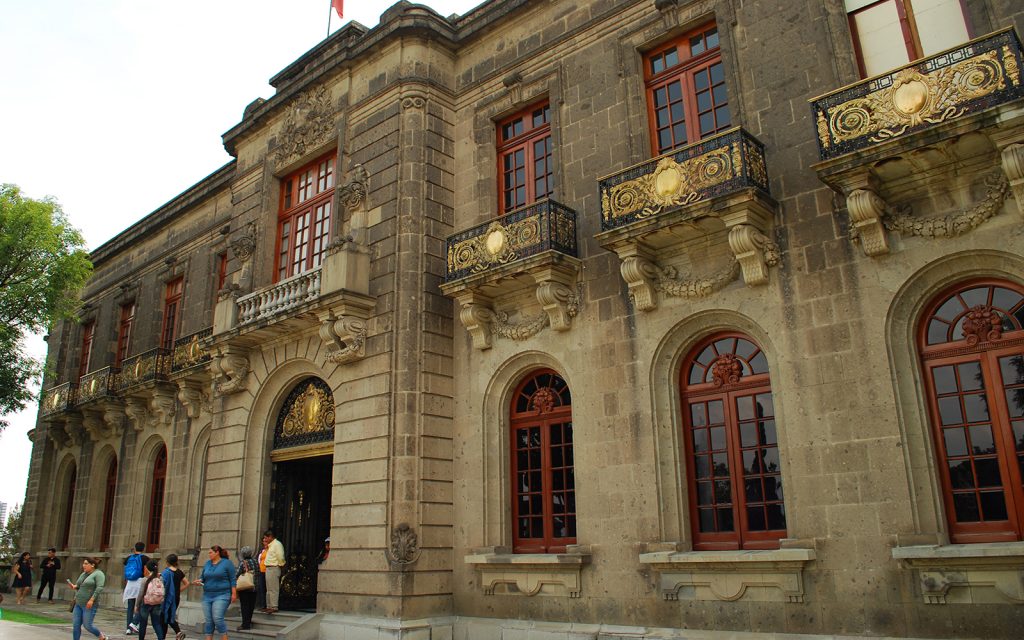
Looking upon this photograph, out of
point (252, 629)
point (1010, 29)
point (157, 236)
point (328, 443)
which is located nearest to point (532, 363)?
point (328, 443)

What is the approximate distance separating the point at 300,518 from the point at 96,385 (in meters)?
11.0

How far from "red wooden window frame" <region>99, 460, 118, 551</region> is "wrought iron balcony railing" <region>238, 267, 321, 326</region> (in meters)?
9.91

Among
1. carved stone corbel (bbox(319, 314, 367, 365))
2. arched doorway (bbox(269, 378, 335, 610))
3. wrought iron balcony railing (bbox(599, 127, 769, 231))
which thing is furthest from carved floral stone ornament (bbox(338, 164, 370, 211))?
wrought iron balcony railing (bbox(599, 127, 769, 231))

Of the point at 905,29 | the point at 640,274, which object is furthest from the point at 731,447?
the point at 905,29

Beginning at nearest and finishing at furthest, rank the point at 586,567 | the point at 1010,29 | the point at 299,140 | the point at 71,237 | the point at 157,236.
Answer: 1. the point at 1010,29
2. the point at 586,567
3. the point at 299,140
4. the point at 71,237
5. the point at 157,236

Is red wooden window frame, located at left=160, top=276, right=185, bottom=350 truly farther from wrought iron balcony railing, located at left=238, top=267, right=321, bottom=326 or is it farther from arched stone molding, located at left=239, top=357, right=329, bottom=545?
arched stone molding, located at left=239, top=357, right=329, bottom=545

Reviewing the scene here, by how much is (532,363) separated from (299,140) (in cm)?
760

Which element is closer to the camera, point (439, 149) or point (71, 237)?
point (439, 149)

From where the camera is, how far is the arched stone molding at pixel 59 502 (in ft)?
83.4

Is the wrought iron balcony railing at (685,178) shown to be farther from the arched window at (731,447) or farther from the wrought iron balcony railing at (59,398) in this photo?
the wrought iron balcony railing at (59,398)

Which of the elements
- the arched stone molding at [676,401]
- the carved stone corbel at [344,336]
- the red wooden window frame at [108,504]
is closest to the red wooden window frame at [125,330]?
the red wooden window frame at [108,504]

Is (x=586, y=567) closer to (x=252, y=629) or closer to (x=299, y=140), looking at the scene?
(x=252, y=629)

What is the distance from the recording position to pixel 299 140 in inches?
663

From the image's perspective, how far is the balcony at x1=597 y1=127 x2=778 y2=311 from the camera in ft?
34.1
